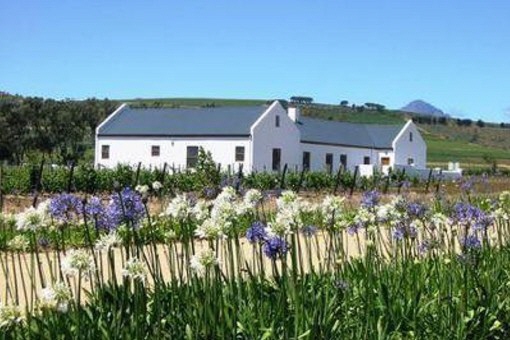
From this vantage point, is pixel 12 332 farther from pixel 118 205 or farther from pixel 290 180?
pixel 290 180

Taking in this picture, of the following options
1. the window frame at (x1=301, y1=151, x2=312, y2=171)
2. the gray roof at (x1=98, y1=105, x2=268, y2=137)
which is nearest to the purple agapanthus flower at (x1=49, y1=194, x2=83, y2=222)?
the gray roof at (x1=98, y1=105, x2=268, y2=137)

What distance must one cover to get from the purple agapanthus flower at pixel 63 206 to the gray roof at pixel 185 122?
45.5 m

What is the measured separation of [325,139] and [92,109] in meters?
35.0

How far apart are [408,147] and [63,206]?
6104 centimetres

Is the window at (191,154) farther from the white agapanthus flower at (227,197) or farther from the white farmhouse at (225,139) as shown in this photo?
the white agapanthus flower at (227,197)

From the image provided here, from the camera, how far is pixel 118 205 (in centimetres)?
576

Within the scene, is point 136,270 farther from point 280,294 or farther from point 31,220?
point 280,294

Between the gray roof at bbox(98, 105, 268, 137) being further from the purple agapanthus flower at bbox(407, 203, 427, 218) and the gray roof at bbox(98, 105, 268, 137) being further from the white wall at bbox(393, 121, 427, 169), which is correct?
the purple agapanthus flower at bbox(407, 203, 427, 218)

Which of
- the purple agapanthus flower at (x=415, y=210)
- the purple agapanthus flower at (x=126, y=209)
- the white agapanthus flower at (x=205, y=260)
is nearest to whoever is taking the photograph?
the white agapanthus flower at (x=205, y=260)

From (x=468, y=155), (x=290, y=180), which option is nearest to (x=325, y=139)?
(x=290, y=180)

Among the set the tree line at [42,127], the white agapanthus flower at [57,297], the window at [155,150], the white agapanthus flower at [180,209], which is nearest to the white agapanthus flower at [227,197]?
the white agapanthus flower at [180,209]

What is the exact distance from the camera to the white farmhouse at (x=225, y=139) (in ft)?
170

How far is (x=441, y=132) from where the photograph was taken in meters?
143

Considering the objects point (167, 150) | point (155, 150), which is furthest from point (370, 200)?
point (155, 150)
